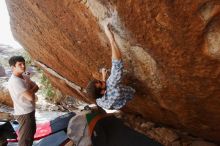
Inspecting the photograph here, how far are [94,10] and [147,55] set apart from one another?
799 millimetres

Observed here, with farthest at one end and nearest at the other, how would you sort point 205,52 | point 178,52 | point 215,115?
1. point 215,115
2. point 178,52
3. point 205,52

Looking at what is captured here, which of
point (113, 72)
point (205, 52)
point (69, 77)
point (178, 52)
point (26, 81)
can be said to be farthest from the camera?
point (69, 77)

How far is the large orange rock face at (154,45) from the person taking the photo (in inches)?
105

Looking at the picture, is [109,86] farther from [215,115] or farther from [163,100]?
[215,115]

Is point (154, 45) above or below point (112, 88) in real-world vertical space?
above

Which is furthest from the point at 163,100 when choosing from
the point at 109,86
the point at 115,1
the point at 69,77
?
the point at 69,77

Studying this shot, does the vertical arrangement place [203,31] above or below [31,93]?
above

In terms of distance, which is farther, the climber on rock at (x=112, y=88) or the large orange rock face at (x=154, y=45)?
the climber on rock at (x=112, y=88)

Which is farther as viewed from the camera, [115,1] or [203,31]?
[115,1]

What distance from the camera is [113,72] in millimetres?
3658

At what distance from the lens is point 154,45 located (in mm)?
3143

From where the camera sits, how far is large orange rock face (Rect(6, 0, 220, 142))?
8.71ft

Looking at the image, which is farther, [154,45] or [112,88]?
[112,88]

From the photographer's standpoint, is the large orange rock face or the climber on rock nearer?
the large orange rock face
